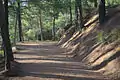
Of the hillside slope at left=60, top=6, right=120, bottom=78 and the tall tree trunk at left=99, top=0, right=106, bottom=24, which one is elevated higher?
the tall tree trunk at left=99, top=0, right=106, bottom=24

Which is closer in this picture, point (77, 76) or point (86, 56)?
point (77, 76)

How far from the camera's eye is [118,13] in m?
27.1

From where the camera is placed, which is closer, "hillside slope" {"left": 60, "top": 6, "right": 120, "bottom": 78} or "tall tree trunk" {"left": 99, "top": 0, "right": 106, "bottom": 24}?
"hillside slope" {"left": 60, "top": 6, "right": 120, "bottom": 78}

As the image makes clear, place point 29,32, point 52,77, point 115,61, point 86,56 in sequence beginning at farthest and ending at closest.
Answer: point 29,32 → point 86,56 → point 115,61 → point 52,77

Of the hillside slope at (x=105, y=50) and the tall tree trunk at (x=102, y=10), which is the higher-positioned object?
the tall tree trunk at (x=102, y=10)

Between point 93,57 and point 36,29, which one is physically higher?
point 93,57

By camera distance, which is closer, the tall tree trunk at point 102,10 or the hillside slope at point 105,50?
the hillside slope at point 105,50

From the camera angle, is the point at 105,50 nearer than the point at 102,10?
Yes

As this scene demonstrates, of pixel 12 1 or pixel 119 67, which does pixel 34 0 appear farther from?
pixel 119 67

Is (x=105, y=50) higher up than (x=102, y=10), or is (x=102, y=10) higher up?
(x=102, y=10)

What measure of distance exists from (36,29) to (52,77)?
7109cm

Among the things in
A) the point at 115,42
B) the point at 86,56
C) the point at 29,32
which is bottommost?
the point at 29,32

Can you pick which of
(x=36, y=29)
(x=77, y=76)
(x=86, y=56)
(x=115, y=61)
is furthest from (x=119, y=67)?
(x=36, y=29)

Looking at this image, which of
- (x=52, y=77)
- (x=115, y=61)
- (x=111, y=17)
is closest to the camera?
(x=52, y=77)
